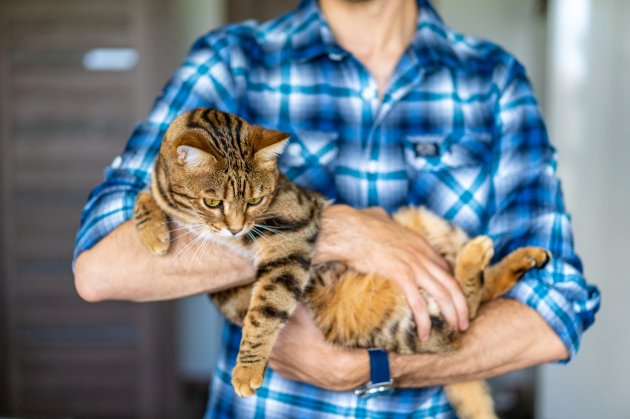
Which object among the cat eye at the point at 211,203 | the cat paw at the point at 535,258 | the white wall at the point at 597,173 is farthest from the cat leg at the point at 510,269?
the white wall at the point at 597,173

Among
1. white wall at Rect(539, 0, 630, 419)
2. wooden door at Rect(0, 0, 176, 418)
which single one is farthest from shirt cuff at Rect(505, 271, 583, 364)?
wooden door at Rect(0, 0, 176, 418)

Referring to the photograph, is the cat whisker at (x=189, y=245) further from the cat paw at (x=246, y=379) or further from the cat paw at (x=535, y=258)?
the cat paw at (x=535, y=258)

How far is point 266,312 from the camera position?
1.17 m

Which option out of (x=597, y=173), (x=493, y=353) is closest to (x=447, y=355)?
(x=493, y=353)

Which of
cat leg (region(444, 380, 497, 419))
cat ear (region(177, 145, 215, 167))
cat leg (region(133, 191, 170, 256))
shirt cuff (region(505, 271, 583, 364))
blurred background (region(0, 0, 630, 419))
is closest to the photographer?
cat ear (region(177, 145, 215, 167))

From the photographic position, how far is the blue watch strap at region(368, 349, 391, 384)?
3.99 feet

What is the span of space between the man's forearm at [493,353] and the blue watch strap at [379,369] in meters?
0.04

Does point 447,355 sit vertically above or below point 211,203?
below

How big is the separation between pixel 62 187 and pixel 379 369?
2.33 m

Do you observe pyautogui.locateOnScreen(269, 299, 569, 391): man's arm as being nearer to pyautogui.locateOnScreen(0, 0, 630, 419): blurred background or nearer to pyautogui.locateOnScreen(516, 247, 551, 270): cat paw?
pyautogui.locateOnScreen(516, 247, 551, 270): cat paw

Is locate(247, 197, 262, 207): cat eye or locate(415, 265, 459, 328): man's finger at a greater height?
locate(247, 197, 262, 207): cat eye

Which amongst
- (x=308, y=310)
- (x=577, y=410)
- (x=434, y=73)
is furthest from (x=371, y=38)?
(x=577, y=410)

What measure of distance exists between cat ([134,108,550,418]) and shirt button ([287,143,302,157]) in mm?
112

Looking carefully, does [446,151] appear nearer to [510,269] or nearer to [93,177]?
[510,269]
